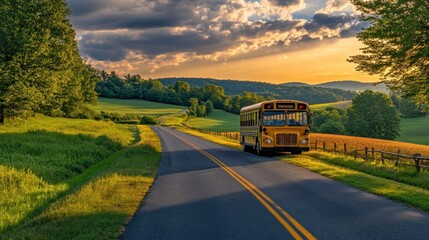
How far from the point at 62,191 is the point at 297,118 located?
666 inches

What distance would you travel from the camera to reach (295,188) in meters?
13.8

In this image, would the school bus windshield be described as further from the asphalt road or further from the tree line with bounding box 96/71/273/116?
the tree line with bounding box 96/71/273/116

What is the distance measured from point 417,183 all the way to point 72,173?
16.3 metres

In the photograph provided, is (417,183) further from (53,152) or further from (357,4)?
(53,152)

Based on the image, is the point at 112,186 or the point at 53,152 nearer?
the point at 112,186

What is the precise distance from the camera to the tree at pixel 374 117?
78.9 metres

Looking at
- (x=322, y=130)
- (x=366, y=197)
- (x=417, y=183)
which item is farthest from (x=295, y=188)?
(x=322, y=130)

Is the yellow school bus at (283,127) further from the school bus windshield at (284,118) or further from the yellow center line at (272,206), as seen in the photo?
the yellow center line at (272,206)

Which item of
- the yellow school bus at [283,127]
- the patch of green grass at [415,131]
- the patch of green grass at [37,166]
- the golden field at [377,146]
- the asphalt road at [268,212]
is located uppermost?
the yellow school bus at [283,127]

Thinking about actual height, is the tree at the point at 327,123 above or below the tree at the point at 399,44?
below

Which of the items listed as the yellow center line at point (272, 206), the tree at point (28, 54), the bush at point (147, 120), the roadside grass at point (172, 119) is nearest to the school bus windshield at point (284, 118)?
the yellow center line at point (272, 206)

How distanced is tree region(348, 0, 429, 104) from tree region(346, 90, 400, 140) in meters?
54.7

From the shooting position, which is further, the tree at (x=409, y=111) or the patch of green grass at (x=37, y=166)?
the tree at (x=409, y=111)

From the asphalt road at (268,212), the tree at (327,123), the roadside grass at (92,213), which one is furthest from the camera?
the tree at (327,123)
